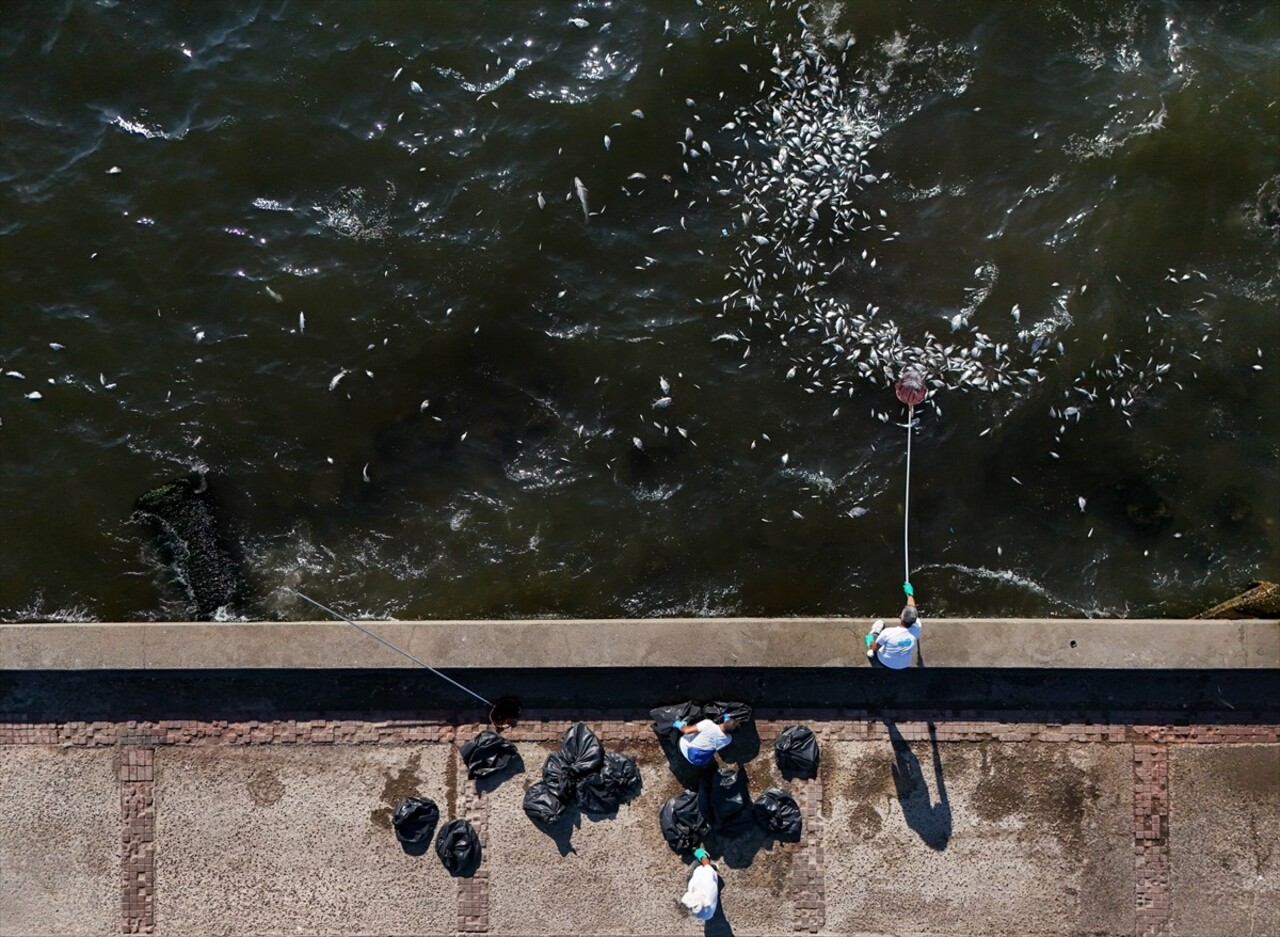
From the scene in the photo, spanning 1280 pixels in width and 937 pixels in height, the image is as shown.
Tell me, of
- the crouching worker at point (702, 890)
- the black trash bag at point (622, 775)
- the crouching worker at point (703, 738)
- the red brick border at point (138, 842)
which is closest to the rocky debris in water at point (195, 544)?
the red brick border at point (138, 842)

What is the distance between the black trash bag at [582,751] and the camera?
32.8 ft

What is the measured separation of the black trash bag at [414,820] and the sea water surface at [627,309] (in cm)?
220

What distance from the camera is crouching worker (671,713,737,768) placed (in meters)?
9.64

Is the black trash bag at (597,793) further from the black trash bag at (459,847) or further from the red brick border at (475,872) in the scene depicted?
the black trash bag at (459,847)

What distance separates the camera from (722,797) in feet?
32.8

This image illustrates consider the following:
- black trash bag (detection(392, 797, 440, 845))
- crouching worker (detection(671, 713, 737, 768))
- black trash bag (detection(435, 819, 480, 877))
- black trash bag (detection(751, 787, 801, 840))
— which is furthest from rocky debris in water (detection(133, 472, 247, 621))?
black trash bag (detection(751, 787, 801, 840))

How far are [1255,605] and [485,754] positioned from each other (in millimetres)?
9135

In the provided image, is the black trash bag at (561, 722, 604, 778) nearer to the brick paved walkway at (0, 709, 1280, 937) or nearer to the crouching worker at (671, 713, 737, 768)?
the brick paved walkway at (0, 709, 1280, 937)

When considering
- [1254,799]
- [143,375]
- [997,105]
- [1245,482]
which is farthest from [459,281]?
[1254,799]

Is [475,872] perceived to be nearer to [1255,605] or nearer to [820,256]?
[820,256]

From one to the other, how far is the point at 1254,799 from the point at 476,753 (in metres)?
8.99

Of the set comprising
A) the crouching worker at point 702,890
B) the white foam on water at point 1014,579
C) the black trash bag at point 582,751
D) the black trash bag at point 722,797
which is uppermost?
the white foam on water at point 1014,579

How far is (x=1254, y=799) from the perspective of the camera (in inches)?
400

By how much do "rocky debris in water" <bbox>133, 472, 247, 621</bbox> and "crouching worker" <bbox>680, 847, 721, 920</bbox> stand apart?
6.31 meters
